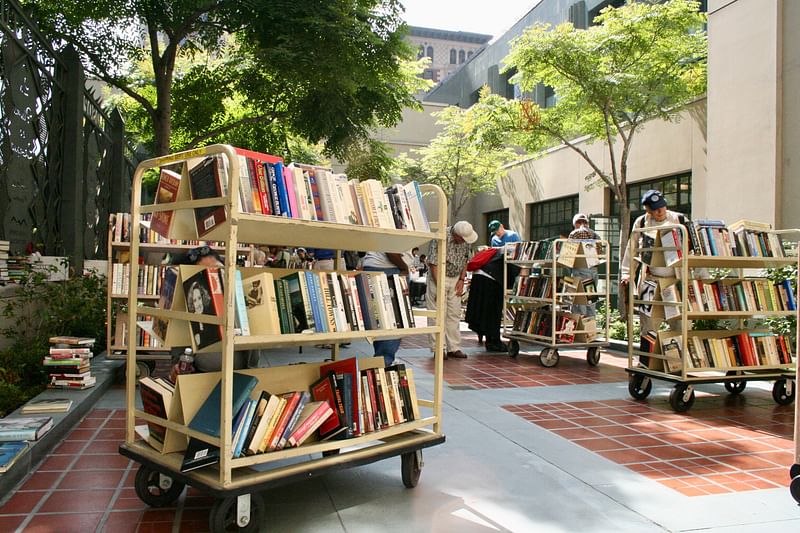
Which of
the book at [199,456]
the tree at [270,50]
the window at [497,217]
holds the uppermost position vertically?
the tree at [270,50]

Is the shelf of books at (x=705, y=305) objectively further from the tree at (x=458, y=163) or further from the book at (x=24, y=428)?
the tree at (x=458, y=163)

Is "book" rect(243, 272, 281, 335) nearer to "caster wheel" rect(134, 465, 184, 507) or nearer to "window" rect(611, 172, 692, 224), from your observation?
"caster wheel" rect(134, 465, 184, 507)

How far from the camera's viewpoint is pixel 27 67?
6488mm

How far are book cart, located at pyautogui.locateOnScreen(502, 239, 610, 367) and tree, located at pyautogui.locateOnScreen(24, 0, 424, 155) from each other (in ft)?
12.1

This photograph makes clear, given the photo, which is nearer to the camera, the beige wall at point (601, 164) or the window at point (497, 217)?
the beige wall at point (601, 164)

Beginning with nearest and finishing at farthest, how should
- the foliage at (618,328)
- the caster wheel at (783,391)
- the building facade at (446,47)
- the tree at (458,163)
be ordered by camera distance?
1. the caster wheel at (783,391)
2. the foliage at (618,328)
3. the tree at (458,163)
4. the building facade at (446,47)

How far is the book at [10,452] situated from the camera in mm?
3458

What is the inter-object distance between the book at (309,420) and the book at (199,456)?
38 cm

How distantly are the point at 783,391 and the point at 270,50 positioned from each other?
7.40 m

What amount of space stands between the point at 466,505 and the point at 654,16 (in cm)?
1028

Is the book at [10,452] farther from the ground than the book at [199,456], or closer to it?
closer to it

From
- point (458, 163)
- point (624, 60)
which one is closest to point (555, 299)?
point (624, 60)

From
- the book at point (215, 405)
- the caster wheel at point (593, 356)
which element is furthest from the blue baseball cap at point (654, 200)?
the book at point (215, 405)

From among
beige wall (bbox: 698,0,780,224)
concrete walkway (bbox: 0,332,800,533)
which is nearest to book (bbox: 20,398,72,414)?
concrete walkway (bbox: 0,332,800,533)
